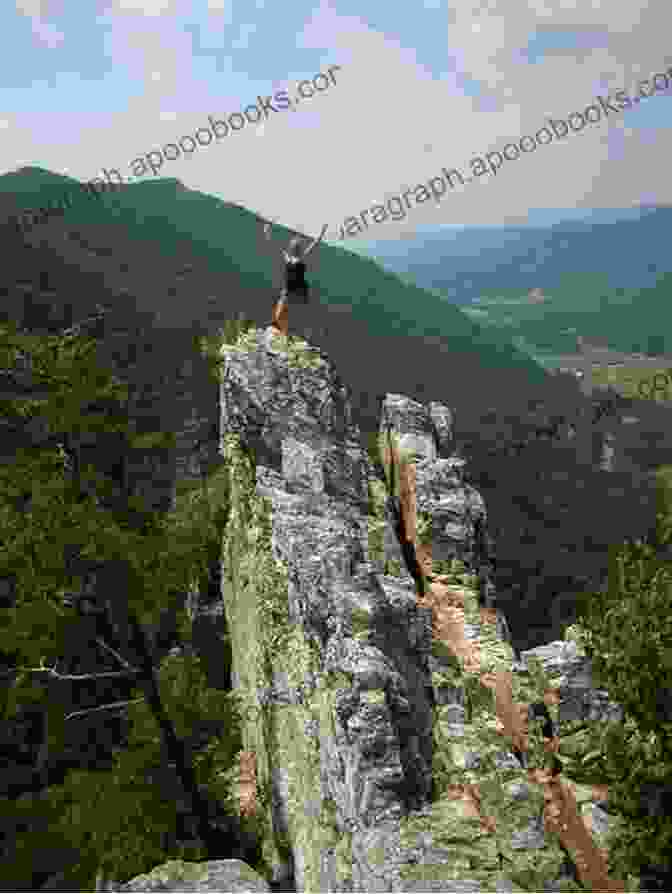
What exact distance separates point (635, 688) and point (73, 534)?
48.1 ft

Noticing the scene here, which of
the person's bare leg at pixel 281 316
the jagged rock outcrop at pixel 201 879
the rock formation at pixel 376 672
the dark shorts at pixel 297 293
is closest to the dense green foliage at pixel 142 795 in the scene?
the rock formation at pixel 376 672

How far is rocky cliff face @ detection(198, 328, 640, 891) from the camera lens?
14289 millimetres

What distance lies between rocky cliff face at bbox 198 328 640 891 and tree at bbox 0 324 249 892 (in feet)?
9.31

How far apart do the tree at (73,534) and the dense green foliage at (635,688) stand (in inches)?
500

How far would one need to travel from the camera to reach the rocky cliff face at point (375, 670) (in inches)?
563

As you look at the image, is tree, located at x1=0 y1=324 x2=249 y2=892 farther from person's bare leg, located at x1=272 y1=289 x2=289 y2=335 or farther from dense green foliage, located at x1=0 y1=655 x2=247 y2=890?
person's bare leg, located at x1=272 y1=289 x2=289 y2=335

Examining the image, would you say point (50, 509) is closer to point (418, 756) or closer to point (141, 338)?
point (418, 756)

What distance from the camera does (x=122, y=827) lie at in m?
22.7

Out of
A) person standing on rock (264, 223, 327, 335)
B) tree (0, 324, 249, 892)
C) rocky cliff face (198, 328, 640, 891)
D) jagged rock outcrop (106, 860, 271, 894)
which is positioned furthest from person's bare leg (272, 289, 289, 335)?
jagged rock outcrop (106, 860, 271, 894)

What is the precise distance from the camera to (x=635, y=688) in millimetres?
17625

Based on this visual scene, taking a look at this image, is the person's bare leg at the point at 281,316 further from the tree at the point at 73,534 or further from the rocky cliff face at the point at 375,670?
the tree at the point at 73,534

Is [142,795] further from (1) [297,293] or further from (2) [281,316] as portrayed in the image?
(1) [297,293]

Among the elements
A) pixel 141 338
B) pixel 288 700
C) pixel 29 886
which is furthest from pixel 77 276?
pixel 288 700

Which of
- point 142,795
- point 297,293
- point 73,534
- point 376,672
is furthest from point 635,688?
point 297,293
